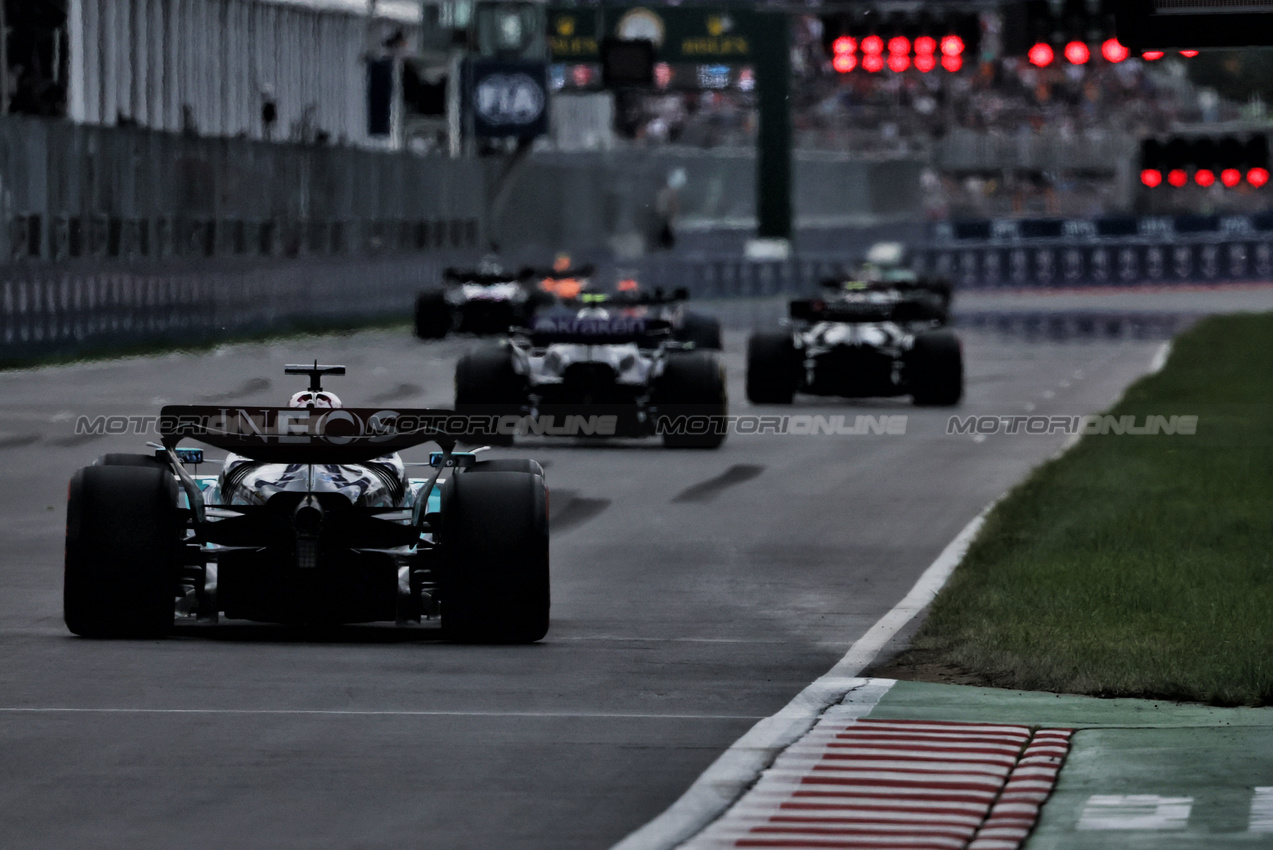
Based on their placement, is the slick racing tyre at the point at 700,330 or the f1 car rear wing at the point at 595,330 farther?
the slick racing tyre at the point at 700,330

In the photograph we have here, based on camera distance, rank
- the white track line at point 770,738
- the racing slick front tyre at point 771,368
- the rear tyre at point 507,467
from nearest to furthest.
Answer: the white track line at point 770,738, the rear tyre at point 507,467, the racing slick front tyre at point 771,368

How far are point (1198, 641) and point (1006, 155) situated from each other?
66.2 metres

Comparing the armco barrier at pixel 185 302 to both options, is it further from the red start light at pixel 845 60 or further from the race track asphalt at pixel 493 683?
the race track asphalt at pixel 493 683

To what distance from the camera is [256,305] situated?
1663 inches

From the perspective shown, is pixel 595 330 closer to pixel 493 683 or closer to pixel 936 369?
→ pixel 936 369

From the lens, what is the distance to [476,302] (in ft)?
144

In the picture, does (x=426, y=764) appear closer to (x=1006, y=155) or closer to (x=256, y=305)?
(x=256, y=305)

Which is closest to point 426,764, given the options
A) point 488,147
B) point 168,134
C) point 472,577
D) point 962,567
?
point 472,577

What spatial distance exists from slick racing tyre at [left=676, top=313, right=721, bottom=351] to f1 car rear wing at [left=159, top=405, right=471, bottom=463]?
1931 centimetres

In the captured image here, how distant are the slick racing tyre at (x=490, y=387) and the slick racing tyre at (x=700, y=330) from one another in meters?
7.89

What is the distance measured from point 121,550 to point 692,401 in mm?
12163

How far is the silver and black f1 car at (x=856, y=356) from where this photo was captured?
2777 centimetres

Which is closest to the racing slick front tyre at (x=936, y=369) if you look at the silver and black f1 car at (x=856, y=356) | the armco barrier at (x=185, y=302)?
the silver and black f1 car at (x=856, y=356)

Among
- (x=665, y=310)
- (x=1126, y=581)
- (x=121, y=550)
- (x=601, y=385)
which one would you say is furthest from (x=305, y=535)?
(x=665, y=310)
